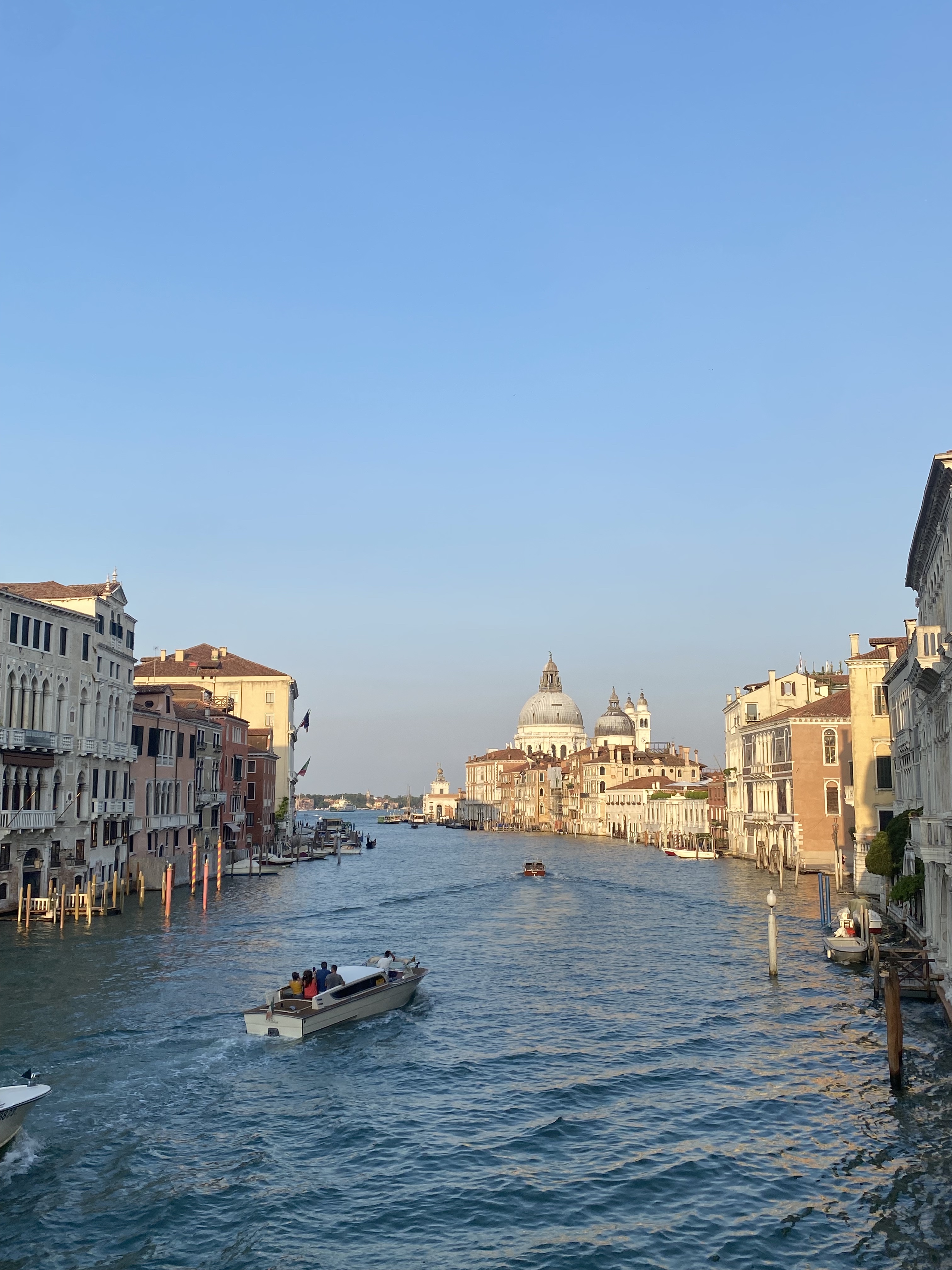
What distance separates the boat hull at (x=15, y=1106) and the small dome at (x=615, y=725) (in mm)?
176553

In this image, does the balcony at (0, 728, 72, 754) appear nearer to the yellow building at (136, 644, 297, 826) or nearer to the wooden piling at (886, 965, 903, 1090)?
→ the wooden piling at (886, 965, 903, 1090)

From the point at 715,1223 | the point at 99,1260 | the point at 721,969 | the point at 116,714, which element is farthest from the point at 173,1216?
the point at 116,714

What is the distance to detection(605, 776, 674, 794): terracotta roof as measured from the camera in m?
131

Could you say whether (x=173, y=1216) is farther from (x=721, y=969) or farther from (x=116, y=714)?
(x=116, y=714)

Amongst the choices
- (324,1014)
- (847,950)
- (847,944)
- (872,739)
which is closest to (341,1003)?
(324,1014)

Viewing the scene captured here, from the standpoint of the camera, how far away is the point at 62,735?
1738 inches

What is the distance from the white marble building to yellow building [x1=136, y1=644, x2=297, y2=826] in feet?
149

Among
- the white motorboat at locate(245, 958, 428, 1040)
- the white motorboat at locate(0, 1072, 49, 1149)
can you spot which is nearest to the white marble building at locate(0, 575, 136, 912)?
the white motorboat at locate(245, 958, 428, 1040)

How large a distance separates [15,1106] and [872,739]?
46648mm

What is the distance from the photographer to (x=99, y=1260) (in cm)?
1337

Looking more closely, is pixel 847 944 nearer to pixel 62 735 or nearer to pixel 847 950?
pixel 847 950

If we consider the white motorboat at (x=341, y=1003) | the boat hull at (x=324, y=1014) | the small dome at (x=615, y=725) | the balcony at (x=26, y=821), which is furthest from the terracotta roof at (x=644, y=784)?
the boat hull at (x=324, y=1014)

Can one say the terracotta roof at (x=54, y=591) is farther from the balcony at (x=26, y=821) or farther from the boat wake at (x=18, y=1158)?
the boat wake at (x=18, y=1158)

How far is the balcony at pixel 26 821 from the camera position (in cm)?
4038
